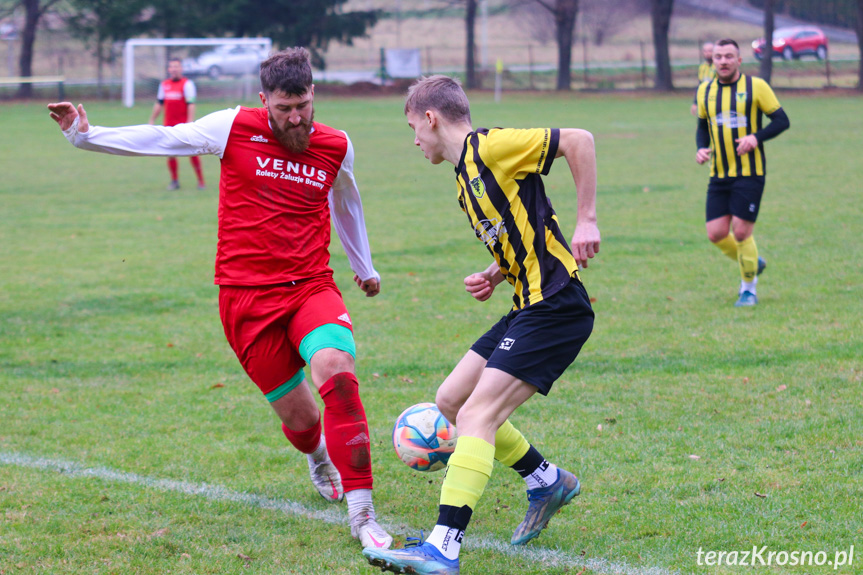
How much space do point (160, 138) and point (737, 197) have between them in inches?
232

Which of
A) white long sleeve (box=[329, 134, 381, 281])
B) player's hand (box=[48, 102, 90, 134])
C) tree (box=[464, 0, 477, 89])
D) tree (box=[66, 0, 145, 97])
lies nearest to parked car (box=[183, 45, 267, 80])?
tree (box=[66, 0, 145, 97])

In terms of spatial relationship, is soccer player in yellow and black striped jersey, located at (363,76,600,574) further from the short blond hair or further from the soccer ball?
the soccer ball

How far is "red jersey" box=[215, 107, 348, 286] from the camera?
13.5 ft

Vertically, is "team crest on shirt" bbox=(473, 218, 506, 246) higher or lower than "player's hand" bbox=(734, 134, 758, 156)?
lower

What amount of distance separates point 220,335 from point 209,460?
2899 mm

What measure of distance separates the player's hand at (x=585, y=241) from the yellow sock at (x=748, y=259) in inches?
203

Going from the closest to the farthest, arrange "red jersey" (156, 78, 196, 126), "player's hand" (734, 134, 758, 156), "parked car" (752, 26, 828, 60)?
"player's hand" (734, 134, 758, 156) → "red jersey" (156, 78, 196, 126) → "parked car" (752, 26, 828, 60)

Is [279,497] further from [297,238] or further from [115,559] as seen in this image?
[297,238]

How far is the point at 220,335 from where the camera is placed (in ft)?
25.6

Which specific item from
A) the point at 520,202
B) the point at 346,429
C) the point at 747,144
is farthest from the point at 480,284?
the point at 747,144

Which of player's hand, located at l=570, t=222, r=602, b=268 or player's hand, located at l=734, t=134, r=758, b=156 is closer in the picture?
player's hand, located at l=570, t=222, r=602, b=268

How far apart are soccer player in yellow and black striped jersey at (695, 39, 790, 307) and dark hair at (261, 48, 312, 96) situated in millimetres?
5290

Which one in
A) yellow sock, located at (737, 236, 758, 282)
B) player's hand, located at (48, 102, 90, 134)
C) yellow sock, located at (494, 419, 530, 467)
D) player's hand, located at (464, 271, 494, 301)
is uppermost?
player's hand, located at (48, 102, 90, 134)

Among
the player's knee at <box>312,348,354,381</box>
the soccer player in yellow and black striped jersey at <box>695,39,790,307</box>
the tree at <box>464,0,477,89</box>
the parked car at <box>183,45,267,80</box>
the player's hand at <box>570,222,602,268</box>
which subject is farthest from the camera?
the tree at <box>464,0,477,89</box>
